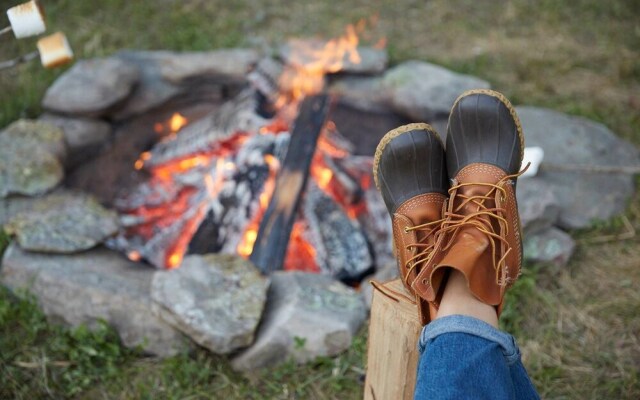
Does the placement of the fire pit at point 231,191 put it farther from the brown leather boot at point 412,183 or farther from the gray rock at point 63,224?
the brown leather boot at point 412,183

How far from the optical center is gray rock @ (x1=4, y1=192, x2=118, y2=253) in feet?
7.23

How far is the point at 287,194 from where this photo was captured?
2490 millimetres

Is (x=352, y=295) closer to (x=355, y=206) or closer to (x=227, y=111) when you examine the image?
Result: (x=355, y=206)

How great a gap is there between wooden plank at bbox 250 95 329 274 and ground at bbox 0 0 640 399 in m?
0.48

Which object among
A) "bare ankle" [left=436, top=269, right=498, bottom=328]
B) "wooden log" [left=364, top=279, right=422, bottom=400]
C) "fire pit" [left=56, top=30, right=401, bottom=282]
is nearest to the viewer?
"bare ankle" [left=436, top=269, right=498, bottom=328]

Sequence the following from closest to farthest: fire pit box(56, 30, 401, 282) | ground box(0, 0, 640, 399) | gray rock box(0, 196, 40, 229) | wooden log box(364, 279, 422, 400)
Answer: wooden log box(364, 279, 422, 400) < ground box(0, 0, 640, 399) < gray rock box(0, 196, 40, 229) < fire pit box(56, 30, 401, 282)

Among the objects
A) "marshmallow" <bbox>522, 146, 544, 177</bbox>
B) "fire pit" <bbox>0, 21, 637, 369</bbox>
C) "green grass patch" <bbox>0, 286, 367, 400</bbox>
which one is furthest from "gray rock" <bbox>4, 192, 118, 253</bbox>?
"marshmallow" <bbox>522, 146, 544, 177</bbox>

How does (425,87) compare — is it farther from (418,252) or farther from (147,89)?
(418,252)

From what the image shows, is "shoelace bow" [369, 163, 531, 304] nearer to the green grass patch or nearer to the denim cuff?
the denim cuff

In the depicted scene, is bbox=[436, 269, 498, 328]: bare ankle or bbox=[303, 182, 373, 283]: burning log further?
bbox=[303, 182, 373, 283]: burning log

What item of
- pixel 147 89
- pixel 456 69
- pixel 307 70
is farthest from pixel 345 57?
pixel 147 89

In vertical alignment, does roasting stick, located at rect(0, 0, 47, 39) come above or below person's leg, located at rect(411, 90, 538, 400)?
above

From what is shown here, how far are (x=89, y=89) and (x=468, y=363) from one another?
6.52 ft

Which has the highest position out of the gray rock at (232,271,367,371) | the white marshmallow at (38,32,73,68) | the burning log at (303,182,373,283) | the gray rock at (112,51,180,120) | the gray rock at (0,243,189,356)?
the white marshmallow at (38,32,73,68)
